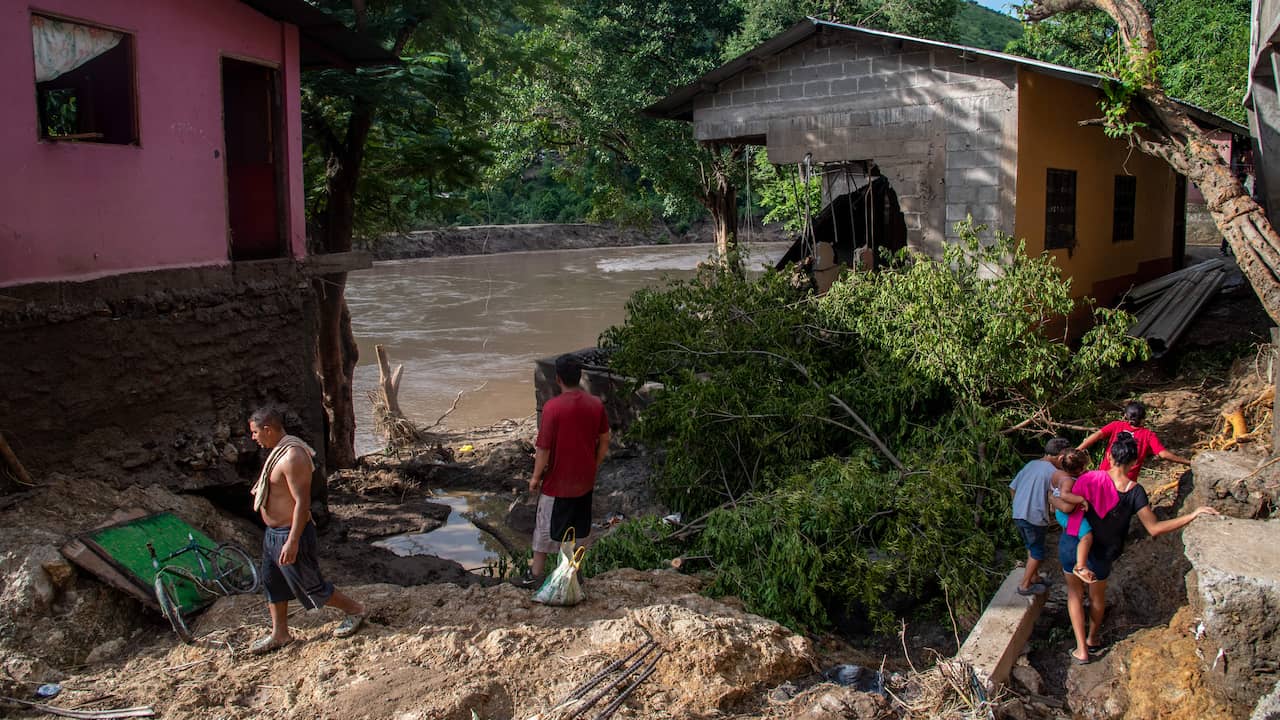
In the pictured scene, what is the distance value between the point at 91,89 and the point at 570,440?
498 cm

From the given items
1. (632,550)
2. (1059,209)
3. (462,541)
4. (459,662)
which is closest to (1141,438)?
(632,550)

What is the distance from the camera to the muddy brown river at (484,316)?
2036cm

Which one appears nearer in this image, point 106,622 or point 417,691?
point 417,691

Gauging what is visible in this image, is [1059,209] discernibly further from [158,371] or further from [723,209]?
[158,371]

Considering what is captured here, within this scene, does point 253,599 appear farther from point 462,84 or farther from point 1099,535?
point 462,84

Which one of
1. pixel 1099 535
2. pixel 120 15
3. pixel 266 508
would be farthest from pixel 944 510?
pixel 120 15

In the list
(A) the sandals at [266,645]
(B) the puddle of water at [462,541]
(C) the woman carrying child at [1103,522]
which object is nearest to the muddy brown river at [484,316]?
(B) the puddle of water at [462,541]

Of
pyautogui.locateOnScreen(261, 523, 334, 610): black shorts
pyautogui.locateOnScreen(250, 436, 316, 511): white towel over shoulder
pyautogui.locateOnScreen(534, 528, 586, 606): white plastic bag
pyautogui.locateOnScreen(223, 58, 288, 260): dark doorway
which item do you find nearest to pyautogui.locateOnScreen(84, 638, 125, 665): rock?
pyautogui.locateOnScreen(261, 523, 334, 610): black shorts

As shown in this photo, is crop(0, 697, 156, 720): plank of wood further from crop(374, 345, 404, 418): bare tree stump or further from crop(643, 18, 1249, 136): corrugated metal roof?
crop(374, 345, 404, 418): bare tree stump

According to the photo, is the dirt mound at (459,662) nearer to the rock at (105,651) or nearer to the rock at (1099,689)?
the rock at (105,651)

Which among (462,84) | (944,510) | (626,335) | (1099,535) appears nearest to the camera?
(1099,535)

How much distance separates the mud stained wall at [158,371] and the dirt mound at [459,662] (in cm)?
222

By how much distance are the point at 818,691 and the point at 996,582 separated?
2.65 meters

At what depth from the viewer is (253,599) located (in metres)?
6.47
